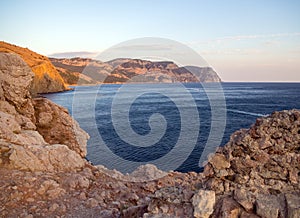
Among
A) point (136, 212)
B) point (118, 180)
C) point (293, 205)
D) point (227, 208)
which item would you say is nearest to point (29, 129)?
point (118, 180)

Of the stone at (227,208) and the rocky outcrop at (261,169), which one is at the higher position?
the rocky outcrop at (261,169)

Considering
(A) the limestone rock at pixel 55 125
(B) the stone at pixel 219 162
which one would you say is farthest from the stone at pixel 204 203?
(A) the limestone rock at pixel 55 125

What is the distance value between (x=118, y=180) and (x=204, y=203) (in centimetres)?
719

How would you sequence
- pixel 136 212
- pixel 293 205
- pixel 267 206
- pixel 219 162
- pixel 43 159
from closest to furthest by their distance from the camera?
pixel 293 205 < pixel 267 206 < pixel 219 162 < pixel 136 212 < pixel 43 159

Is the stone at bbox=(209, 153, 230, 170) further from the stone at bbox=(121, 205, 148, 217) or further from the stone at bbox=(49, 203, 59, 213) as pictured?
the stone at bbox=(49, 203, 59, 213)

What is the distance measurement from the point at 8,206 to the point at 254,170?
770cm

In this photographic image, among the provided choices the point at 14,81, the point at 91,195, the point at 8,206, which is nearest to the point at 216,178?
the point at 91,195

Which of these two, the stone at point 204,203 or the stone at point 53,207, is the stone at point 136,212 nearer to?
the stone at point 204,203

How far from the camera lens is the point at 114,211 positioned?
9.48 metres

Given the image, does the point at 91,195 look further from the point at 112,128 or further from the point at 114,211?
the point at 112,128

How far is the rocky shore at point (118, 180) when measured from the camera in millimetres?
6027

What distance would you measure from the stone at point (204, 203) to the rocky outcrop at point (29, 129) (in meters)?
7.14

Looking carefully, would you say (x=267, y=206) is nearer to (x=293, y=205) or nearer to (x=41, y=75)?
(x=293, y=205)

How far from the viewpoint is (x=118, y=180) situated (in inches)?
504
